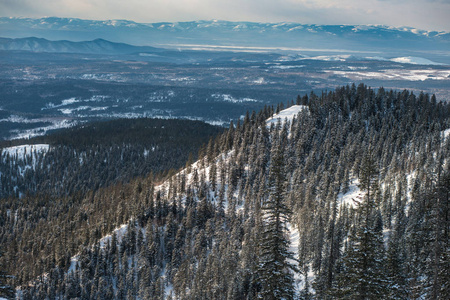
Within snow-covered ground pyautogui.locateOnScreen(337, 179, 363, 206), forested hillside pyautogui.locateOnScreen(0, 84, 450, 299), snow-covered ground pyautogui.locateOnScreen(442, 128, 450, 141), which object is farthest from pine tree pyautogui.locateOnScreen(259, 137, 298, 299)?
snow-covered ground pyautogui.locateOnScreen(442, 128, 450, 141)

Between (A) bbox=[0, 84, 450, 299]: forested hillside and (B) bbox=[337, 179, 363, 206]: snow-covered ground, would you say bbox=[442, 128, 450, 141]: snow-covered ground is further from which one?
(B) bbox=[337, 179, 363, 206]: snow-covered ground

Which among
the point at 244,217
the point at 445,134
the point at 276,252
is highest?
the point at 276,252

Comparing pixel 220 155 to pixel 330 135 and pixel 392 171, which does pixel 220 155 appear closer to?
pixel 330 135

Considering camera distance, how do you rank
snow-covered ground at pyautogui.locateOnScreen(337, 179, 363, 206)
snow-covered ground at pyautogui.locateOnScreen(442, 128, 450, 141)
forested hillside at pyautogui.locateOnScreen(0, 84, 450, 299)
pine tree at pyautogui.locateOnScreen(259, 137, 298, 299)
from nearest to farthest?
pine tree at pyautogui.locateOnScreen(259, 137, 298, 299)
forested hillside at pyautogui.locateOnScreen(0, 84, 450, 299)
snow-covered ground at pyautogui.locateOnScreen(337, 179, 363, 206)
snow-covered ground at pyautogui.locateOnScreen(442, 128, 450, 141)

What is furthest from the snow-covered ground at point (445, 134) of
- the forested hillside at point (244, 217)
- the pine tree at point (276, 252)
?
the pine tree at point (276, 252)

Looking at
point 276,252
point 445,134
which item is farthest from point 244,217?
point 276,252

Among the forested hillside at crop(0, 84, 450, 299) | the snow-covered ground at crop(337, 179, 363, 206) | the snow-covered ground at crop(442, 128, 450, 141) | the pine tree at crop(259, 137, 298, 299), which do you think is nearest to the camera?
the pine tree at crop(259, 137, 298, 299)

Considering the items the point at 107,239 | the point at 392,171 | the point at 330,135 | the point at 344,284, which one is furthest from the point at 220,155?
the point at 344,284

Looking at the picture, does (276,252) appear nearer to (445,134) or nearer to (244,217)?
(244,217)
